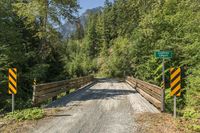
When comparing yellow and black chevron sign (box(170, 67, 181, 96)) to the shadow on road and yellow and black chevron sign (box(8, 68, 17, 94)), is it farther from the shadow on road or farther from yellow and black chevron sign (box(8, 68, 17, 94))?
yellow and black chevron sign (box(8, 68, 17, 94))

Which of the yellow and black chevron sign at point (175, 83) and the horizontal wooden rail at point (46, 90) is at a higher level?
the yellow and black chevron sign at point (175, 83)

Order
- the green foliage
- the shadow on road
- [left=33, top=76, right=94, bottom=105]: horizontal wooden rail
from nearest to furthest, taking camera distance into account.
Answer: the green foliage, [left=33, top=76, right=94, bottom=105]: horizontal wooden rail, the shadow on road

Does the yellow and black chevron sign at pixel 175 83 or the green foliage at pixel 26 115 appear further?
the yellow and black chevron sign at pixel 175 83

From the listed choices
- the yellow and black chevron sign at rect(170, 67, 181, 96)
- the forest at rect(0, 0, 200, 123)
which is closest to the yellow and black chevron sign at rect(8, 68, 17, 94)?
the forest at rect(0, 0, 200, 123)

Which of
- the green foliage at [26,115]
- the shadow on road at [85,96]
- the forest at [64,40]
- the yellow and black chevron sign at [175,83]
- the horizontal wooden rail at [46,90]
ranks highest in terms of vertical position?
the forest at [64,40]

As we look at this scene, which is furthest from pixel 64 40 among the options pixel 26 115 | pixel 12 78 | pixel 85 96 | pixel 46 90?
pixel 26 115

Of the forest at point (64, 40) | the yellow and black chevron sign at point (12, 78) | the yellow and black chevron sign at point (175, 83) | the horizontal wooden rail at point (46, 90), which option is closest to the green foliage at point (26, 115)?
the yellow and black chevron sign at point (12, 78)

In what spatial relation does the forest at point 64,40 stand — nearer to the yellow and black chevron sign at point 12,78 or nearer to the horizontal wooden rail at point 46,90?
the horizontal wooden rail at point 46,90

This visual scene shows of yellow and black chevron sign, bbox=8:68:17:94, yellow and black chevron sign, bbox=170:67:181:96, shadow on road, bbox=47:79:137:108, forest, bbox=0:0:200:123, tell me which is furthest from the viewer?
forest, bbox=0:0:200:123

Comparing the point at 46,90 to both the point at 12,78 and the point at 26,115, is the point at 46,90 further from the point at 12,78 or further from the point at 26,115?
the point at 26,115

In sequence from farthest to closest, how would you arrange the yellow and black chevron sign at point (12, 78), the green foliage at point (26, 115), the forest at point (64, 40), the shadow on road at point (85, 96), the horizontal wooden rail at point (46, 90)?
the forest at point (64, 40)
the shadow on road at point (85, 96)
the horizontal wooden rail at point (46, 90)
the yellow and black chevron sign at point (12, 78)
the green foliage at point (26, 115)

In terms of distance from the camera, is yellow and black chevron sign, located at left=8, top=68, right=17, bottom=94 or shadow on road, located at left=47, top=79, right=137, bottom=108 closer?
yellow and black chevron sign, located at left=8, top=68, right=17, bottom=94

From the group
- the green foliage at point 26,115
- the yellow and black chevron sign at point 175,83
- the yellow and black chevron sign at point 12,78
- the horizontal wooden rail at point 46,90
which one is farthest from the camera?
the horizontal wooden rail at point 46,90

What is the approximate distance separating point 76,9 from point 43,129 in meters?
12.7
